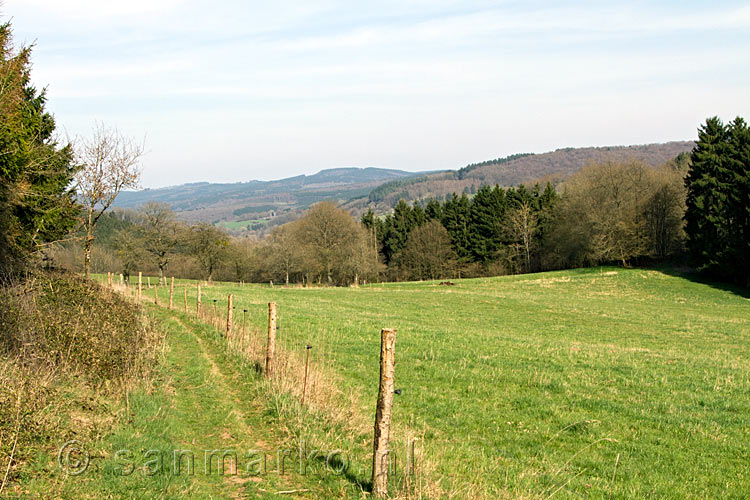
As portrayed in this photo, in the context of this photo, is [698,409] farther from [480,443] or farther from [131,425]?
[131,425]

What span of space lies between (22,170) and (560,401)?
16.5 meters

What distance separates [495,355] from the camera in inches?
640

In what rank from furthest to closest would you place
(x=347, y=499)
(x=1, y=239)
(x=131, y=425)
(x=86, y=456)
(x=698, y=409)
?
(x=1, y=239)
(x=698, y=409)
(x=131, y=425)
(x=86, y=456)
(x=347, y=499)

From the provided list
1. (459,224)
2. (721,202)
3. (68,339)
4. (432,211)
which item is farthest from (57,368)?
(432,211)

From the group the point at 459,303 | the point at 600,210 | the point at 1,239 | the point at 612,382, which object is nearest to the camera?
the point at 612,382

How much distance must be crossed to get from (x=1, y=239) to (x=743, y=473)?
63.5 ft

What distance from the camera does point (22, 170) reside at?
15500 mm

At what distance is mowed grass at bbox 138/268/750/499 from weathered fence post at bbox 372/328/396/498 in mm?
858

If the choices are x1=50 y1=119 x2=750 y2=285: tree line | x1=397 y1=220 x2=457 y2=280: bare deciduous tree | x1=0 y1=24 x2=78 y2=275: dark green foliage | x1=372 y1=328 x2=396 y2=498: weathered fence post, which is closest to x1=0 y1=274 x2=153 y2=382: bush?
x1=0 y1=24 x2=78 y2=275: dark green foliage

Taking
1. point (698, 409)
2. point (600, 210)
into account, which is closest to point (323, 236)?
point (600, 210)

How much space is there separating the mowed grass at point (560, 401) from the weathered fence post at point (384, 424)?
2.82 feet

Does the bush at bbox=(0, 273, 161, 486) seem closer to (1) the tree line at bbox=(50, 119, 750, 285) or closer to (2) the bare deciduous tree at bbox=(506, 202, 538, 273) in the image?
(1) the tree line at bbox=(50, 119, 750, 285)

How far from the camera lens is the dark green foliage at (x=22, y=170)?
44.9ft

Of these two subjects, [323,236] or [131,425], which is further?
[323,236]
